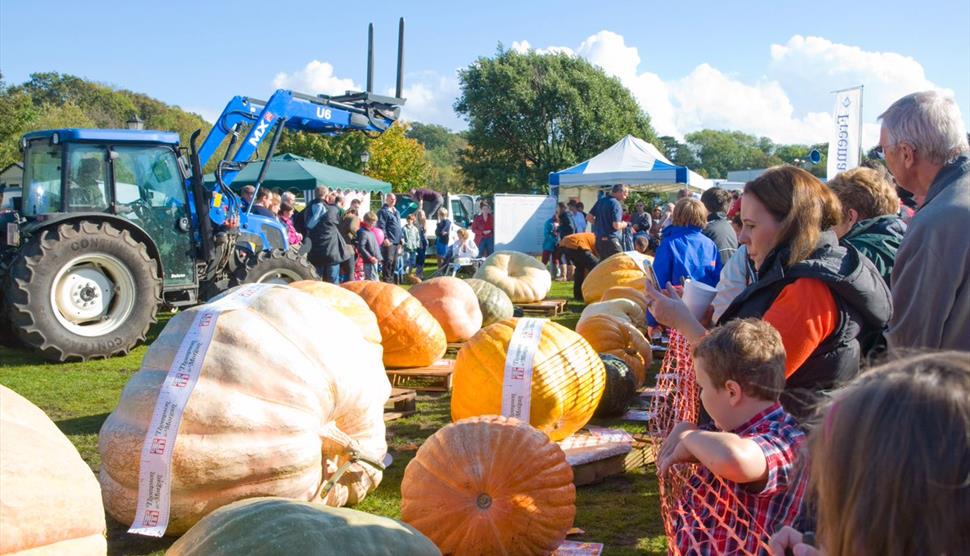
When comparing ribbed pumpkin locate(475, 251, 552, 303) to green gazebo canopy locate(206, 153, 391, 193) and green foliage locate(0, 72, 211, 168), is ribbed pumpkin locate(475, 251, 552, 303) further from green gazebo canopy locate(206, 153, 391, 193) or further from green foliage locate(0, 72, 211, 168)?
green foliage locate(0, 72, 211, 168)

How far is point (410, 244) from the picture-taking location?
65.3ft

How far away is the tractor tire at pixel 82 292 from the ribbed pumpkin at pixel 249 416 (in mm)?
4937

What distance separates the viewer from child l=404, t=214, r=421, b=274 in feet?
65.3

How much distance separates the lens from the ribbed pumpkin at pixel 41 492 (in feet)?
8.02

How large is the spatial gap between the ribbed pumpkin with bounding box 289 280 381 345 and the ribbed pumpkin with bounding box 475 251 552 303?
21.7ft

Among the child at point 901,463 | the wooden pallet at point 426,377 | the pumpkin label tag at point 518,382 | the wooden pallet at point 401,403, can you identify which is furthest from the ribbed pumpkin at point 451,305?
the child at point 901,463

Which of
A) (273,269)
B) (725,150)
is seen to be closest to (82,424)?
(273,269)

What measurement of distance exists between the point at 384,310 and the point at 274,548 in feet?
14.8

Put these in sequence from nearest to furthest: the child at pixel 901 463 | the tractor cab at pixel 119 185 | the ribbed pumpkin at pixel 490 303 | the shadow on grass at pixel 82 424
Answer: the child at pixel 901 463 → the shadow on grass at pixel 82 424 → the tractor cab at pixel 119 185 → the ribbed pumpkin at pixel 490 303

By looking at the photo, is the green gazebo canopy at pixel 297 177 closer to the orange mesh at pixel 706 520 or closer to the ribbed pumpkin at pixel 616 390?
→ the ribbed pumpkin at pixel 616 390

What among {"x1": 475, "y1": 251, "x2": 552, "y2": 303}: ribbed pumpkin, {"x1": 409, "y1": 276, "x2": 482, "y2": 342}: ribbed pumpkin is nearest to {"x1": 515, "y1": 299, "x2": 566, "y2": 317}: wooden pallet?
{"x1": 475, "y1": 251, "x2": 552, "y2": 303}: ribbed pumpkin

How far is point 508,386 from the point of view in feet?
16.3

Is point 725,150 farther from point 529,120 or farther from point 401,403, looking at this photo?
point 401,403

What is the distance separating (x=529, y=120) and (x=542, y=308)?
3910 centimetres
